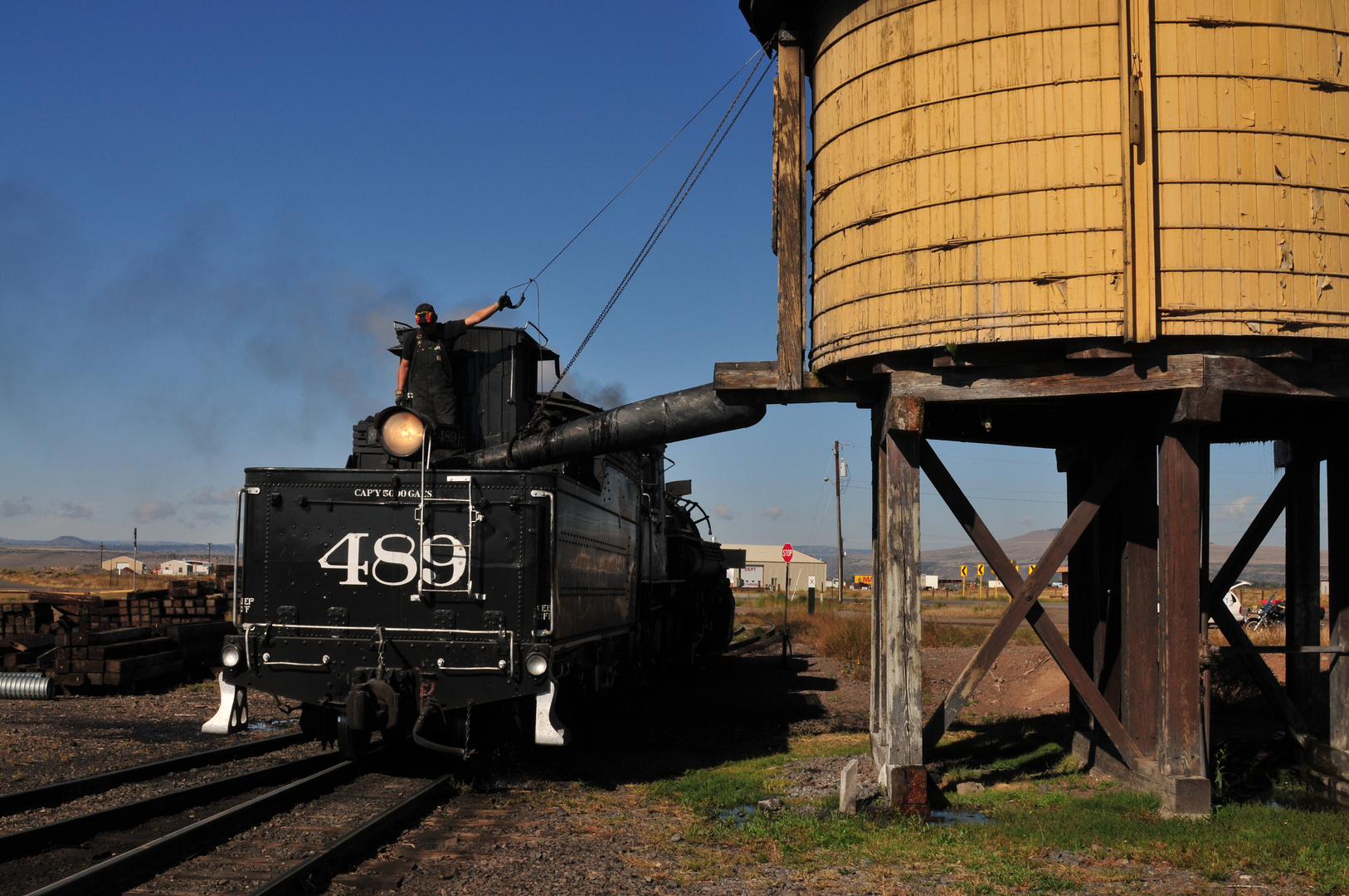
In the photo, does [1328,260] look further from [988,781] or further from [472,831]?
[472,831]

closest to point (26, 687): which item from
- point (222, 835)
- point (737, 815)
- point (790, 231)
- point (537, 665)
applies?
point (222, 835)

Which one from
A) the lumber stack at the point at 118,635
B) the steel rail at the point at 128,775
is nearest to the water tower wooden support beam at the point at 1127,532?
the steel rail at the point at 128,775

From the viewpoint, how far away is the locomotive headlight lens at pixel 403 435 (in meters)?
9.03

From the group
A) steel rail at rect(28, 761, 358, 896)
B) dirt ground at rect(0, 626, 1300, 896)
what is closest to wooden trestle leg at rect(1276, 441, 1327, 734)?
dirt ground at rect(0, 626, 1300, 896)

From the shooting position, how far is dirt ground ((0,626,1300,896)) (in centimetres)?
629

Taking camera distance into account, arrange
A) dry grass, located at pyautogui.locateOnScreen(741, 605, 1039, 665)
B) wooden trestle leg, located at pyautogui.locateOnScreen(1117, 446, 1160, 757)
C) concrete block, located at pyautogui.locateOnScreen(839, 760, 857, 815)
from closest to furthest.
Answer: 1. concrete block, located at pyautogui.locateOnScreen(839, 760, 857, 815)
2. wooden trestle leg, located at pyautogui.locateOnScreen(1117, 446, 1160, 757)
3. dry grass, located at pyautogui.locateOnScreen(741, 605, 1039, 665)

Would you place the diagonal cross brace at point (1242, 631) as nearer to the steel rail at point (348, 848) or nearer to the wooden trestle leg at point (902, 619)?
the wooden trestle leg at point (902, 619)

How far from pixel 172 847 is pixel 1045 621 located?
6506 millimetres

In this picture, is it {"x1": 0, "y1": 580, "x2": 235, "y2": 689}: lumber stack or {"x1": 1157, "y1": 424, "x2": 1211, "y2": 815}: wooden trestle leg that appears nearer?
{"x1": 1157, "y1": 424, "x2": 1211, "y2": 815}: wooden trestle leg

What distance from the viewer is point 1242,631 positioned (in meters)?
9.52

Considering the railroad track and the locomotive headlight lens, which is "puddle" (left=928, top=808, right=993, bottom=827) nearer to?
the railroad track

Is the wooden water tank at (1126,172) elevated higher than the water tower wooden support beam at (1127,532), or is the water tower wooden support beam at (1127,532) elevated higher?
the wooden water tank at (1126,172)

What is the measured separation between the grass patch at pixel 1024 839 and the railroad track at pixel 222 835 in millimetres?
2128

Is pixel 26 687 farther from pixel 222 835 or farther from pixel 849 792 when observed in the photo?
pixel 849 792
